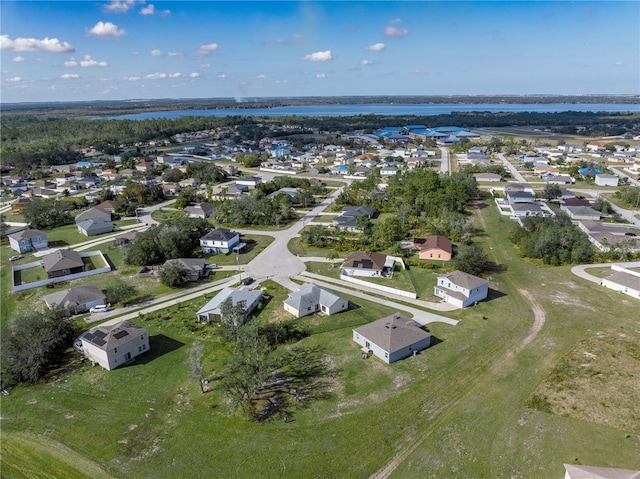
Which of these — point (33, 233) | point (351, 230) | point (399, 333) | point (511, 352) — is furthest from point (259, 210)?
point (511, 352)

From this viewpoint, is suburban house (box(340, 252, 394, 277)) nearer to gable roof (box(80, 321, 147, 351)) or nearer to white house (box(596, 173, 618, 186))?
gable roof (box(80, 321, 147, 351))

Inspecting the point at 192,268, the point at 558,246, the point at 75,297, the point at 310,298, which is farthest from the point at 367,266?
the point at 75,297

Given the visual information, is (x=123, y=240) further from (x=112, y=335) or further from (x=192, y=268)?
(x=112, y=335)

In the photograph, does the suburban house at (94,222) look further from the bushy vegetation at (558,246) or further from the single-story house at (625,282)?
the single-story house at (625,282)

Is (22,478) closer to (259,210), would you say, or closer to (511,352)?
(511,352)

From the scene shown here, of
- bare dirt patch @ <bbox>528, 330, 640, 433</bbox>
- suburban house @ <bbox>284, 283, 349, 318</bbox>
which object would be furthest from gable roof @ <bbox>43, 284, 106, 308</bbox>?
bare dirt patch @ <bbox>528, 330, 640, 433</bbox>
